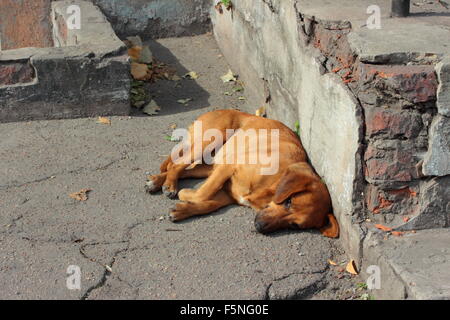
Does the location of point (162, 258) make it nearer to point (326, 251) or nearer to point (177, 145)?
point (326, 251)

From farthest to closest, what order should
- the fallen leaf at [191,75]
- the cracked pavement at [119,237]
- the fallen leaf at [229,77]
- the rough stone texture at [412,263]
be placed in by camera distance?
the fallen leaf at [191,75], the fallen leaf at [229,77], the cracked pavement at [119,237], the rough stone texture at [412,263]

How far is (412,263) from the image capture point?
13.2 feet

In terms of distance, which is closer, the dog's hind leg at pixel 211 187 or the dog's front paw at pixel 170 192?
the dog's hind leg at pixel 211 187

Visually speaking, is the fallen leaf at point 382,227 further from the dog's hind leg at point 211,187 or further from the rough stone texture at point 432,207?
the dog's hind leg at point 211,187

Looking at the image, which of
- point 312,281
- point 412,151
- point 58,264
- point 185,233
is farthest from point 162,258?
point 412,151

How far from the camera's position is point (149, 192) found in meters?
Answer: 5.36

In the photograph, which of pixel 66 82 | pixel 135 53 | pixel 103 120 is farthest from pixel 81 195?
pixel 135 53

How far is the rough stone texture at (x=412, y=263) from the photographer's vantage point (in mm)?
3807

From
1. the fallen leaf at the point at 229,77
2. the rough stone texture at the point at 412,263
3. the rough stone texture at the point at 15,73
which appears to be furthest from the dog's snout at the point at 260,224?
the fallen leaf at the point at 229,77

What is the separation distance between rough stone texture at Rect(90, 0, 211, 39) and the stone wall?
386 centimetres

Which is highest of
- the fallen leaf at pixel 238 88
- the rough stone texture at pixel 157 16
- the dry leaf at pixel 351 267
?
the rough stone texture at pixel 157 16

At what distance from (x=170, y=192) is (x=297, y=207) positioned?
111 centimetres

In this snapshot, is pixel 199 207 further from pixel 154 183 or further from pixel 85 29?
pixel 85 29

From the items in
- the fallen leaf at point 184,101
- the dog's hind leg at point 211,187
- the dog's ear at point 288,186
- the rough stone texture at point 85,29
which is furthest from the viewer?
the fallen leaf at point 184,101
